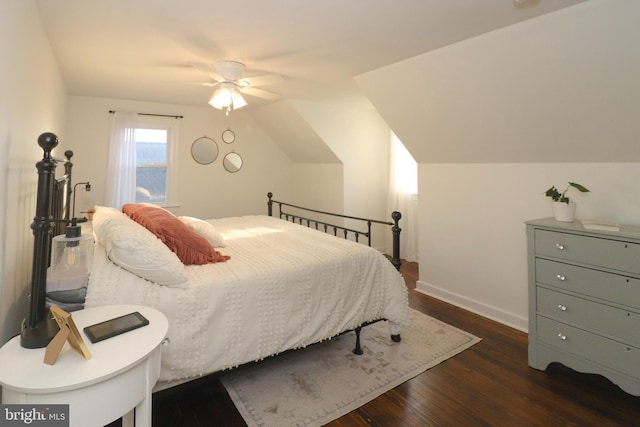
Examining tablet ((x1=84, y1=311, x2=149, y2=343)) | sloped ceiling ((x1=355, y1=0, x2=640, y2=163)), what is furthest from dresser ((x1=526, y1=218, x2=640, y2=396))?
tablet ((x1=84, y1=311, x2=149, y2=343))

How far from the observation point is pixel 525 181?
274cm

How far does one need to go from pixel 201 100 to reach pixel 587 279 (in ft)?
14.5

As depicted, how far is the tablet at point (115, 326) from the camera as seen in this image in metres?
1.08

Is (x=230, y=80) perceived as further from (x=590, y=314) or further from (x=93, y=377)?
(x=590, y=314)

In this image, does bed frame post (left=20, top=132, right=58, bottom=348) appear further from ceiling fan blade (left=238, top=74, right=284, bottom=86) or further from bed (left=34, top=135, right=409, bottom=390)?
ceiling fan blade (left=238, top=74, right=284, bottom=86)

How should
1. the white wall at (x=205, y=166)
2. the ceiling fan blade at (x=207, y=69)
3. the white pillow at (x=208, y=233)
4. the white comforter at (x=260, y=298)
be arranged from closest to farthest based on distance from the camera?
the white comforter at (x=260, y=298) < the white pillow at (x=208, y=233) < the ceiling fan blade at (x=207, y=69) < the white wall at (x=205, y=166)

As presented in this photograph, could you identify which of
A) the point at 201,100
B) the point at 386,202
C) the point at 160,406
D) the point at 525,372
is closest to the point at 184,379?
the point at 160,406

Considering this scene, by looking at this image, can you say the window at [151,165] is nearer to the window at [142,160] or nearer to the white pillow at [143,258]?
the window at [142,160]

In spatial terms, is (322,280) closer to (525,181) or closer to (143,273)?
(143,273)

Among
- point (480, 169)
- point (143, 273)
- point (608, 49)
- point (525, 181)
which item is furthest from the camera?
point (480, 169)

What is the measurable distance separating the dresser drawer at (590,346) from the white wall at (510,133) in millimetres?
656

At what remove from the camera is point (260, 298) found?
5.98 ft

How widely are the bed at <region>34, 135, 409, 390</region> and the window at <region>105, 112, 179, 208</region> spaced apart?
5.47ft

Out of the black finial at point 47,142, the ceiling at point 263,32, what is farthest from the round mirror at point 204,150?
the black finial at point 47,142
